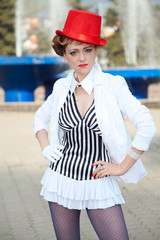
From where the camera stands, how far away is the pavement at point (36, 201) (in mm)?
4250

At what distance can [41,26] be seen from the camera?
65688mm

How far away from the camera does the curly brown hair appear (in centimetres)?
257

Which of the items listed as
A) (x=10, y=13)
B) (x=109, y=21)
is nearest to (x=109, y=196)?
(x=10, y=13)

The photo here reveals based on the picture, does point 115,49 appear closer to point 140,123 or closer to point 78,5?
point 78,5

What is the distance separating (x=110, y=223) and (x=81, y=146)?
0.43 meters

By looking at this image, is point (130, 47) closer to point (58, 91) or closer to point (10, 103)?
point (10, 103)

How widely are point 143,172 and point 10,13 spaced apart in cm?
5029

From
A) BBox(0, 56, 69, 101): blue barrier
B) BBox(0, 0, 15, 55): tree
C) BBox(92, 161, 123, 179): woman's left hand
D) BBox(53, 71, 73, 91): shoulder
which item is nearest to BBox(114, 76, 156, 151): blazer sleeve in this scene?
BBox(92, 161, 123, 179): woman's left hand

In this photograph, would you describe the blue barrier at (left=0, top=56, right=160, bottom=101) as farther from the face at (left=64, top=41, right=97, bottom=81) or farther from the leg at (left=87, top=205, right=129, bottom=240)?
the leg at (left=87, top=205, right=129, bottom=240)

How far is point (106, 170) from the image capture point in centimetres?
246

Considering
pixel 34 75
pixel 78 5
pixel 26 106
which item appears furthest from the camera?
pixel 78 5

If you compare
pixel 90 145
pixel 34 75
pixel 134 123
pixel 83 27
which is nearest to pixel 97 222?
pixel 90 145

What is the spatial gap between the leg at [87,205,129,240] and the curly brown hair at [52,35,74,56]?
0.90 m

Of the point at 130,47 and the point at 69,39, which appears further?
the point at 130,47
